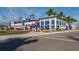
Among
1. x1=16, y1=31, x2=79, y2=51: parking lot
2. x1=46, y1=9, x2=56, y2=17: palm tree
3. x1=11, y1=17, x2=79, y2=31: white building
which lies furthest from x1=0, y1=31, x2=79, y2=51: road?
x1=46, y1=9, x2=56, y2=17: palm tree

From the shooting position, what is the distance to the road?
20.4 feet

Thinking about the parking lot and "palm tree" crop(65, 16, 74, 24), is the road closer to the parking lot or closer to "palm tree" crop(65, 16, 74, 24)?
the parking lot

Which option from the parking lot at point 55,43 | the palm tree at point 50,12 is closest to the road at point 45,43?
the parking lot at point 55,43

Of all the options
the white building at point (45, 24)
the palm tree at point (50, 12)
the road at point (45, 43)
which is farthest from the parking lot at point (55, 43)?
the palm tree at point (50, 12)

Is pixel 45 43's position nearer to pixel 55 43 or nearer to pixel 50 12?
pixel 55 43

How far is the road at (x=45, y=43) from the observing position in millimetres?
6203

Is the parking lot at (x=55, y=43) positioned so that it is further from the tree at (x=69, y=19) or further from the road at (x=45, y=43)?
the tree at (x=69, y=19)

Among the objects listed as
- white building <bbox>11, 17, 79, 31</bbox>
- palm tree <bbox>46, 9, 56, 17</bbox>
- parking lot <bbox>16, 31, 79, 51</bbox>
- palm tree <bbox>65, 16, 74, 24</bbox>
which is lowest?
parking lot <bbox>16, 31, 79, 51</bbox>

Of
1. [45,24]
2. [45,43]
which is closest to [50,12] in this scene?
[45,24]

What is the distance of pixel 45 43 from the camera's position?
623 cm

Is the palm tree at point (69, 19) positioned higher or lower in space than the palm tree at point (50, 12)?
lower

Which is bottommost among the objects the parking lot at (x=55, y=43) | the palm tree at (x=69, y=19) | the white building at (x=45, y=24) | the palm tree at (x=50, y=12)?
the parking lot at (x=55, y=43)
